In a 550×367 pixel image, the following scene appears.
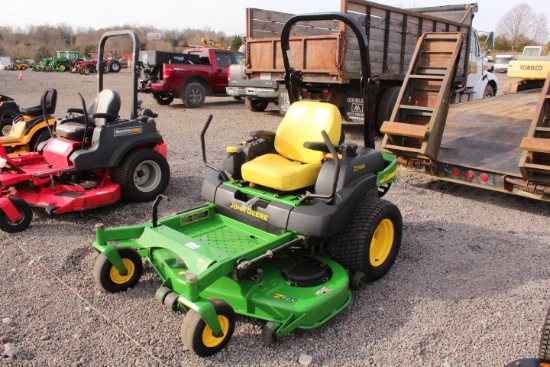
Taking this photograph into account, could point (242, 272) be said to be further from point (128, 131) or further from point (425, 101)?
point (425, 101)

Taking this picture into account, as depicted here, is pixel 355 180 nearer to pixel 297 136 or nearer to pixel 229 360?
pixel 297 136

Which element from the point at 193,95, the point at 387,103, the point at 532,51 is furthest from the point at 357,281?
the point at 532,51

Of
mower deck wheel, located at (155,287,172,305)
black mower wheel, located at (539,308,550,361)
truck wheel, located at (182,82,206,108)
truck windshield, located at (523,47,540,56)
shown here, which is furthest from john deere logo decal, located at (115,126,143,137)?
truck windshield, located at (523,47,540,56)

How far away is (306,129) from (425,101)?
2588mm

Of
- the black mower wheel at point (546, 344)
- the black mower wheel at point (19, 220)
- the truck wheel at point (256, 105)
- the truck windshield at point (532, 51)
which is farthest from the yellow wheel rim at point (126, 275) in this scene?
the truck windshield at point (532, 51)

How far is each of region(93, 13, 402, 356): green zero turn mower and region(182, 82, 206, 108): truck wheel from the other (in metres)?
9.69

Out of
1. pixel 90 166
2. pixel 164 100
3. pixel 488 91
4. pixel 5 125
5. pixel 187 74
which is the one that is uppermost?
pixel 187 74

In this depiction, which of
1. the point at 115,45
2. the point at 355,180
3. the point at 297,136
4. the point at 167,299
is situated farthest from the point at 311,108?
the point at 115,45

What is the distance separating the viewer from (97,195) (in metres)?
4.73

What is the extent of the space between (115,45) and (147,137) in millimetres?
62035

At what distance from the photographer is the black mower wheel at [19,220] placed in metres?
4.30

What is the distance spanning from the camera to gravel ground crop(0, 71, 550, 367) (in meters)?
2.71

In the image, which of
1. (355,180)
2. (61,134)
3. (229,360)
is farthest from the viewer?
(61,134)

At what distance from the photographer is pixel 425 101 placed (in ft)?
18.9
